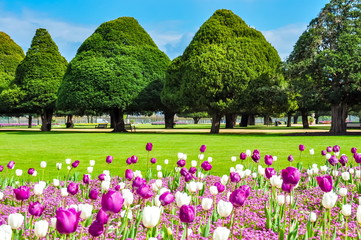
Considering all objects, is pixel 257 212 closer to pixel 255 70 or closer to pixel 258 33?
pixel 255 70

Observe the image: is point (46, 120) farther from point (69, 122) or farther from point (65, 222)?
point (65, 222)

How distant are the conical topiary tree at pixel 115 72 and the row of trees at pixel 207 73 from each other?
91mm

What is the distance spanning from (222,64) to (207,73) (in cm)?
140

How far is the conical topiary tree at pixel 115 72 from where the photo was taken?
110 ft

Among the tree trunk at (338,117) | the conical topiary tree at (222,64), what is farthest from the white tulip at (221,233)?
the tree trunk at (338,117)

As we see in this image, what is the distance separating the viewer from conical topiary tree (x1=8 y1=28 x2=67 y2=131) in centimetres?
3909

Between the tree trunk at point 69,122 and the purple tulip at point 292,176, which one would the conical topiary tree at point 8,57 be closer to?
the tree trunk at point 69,122

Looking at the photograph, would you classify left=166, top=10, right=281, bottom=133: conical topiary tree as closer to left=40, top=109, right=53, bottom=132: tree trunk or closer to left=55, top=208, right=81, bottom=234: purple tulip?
left=40, top=109, right=53, bottom=132: tree trunk

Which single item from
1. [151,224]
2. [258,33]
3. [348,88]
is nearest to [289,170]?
[151,224]

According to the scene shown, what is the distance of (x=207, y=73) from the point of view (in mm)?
28891

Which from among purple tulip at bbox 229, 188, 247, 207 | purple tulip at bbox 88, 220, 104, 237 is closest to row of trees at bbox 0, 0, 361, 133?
purple tulip at bbox 229, 188, 247, 207

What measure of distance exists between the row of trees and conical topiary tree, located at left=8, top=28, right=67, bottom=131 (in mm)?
105

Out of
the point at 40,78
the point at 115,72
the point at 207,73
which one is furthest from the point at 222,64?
the point at 40,78

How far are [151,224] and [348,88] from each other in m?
25.2
